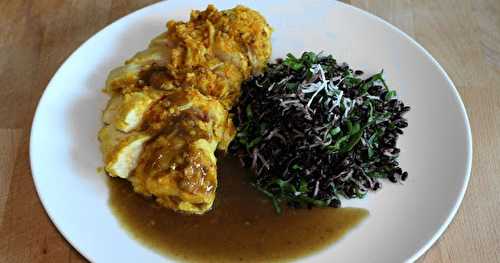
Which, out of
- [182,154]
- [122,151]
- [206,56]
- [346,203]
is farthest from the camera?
[206,56]

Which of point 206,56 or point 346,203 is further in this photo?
point 206,56

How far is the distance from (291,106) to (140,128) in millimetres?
1216

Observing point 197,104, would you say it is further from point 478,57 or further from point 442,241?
point 478,57

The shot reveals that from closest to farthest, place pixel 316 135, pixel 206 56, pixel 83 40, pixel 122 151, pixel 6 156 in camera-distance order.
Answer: pixel 122 151, pixel 316 135, pixel 206 56, pixel 6 156, pixel 83 40

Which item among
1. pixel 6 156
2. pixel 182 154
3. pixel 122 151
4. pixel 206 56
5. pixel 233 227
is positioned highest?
pixel 206 56

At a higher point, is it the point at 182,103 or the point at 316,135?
the point at 182,103

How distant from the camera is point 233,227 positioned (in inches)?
155

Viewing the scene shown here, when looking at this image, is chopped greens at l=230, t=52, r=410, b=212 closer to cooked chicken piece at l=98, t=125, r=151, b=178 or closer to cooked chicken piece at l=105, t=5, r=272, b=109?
cooked chicken piece at l=105, t=5, r=272, b=109

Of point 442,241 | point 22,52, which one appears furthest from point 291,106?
point 22,52

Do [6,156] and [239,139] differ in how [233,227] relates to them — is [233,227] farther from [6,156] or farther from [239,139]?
[6,156]

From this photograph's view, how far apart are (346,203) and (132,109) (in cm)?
177

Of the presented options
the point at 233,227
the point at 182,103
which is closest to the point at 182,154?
the point at 182,103

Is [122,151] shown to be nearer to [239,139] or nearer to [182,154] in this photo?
[182,154]

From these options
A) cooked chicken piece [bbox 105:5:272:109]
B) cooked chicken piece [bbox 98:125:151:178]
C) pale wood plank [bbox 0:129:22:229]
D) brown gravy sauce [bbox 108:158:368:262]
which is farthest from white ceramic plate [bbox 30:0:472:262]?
pale wood plank [bbox 0:129:22:229]
